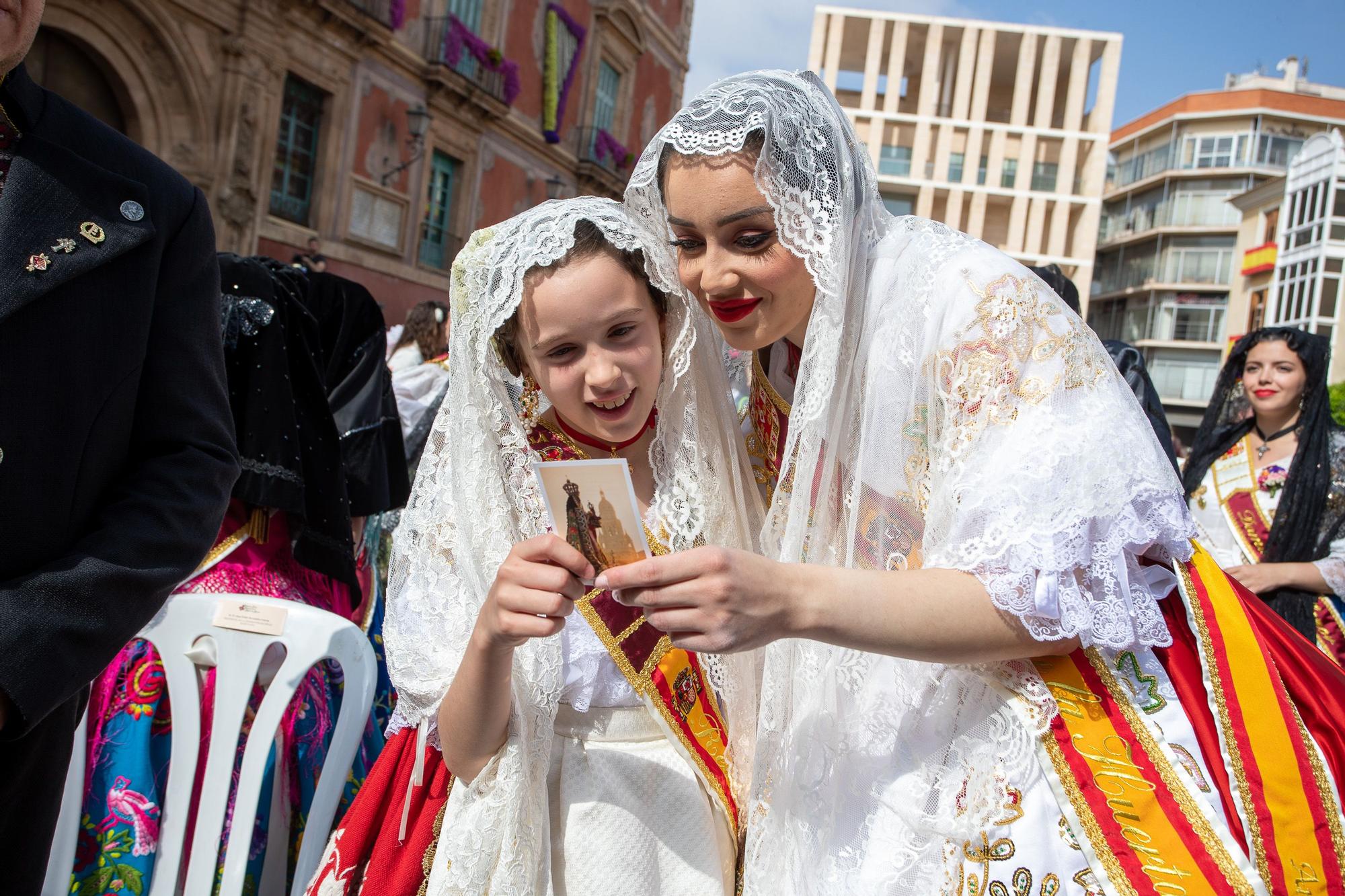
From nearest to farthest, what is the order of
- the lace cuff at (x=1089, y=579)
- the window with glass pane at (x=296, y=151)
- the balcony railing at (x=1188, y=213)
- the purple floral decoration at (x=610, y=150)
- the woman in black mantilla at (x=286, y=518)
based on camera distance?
the lace cuff at (x=1089, y=579) < the woman in black mantilla at (x=286, y=518) < the window with glass pane at (x=296, y=151) < the purple floral decoration at (x=610, y=150) < the balcony railing at (x=1188, y=213)

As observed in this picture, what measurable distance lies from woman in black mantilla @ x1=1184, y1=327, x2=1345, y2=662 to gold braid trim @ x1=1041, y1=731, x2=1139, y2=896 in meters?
2.74

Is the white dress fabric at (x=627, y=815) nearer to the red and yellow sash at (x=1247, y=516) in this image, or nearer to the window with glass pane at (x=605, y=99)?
the red and yellow sash at (x=1247, y=516)

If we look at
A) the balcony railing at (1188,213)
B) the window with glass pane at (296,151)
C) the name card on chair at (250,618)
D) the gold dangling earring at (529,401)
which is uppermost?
the balcony railing at (1188,213)

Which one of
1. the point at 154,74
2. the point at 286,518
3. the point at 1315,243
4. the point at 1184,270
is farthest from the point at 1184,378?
the point at 286,518

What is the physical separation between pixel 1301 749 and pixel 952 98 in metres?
48.4

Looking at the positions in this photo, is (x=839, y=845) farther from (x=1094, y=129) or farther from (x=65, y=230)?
(x=1094, y=129)

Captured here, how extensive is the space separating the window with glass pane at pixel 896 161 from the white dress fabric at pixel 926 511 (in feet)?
150

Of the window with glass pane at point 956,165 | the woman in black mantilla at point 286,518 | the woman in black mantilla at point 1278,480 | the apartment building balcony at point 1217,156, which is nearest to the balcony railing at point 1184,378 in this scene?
the apartment building balcony at point 1217,156

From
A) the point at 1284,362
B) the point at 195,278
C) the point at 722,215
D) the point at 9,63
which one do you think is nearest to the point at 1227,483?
the point at 1284,362

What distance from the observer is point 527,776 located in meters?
1.68

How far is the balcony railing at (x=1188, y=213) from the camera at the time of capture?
50719 mm

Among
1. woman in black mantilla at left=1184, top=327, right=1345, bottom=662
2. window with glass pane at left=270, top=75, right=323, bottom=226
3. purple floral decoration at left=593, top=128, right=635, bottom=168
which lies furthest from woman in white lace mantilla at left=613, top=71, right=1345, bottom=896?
purple floral decoration at left=593, top=128, right=635, bottom=168

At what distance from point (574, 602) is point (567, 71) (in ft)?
60.6

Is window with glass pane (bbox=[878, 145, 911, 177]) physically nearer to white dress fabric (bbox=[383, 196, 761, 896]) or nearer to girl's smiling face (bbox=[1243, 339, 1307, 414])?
girl's smiling face (bbox=[1243, 339, 1307, 414])
